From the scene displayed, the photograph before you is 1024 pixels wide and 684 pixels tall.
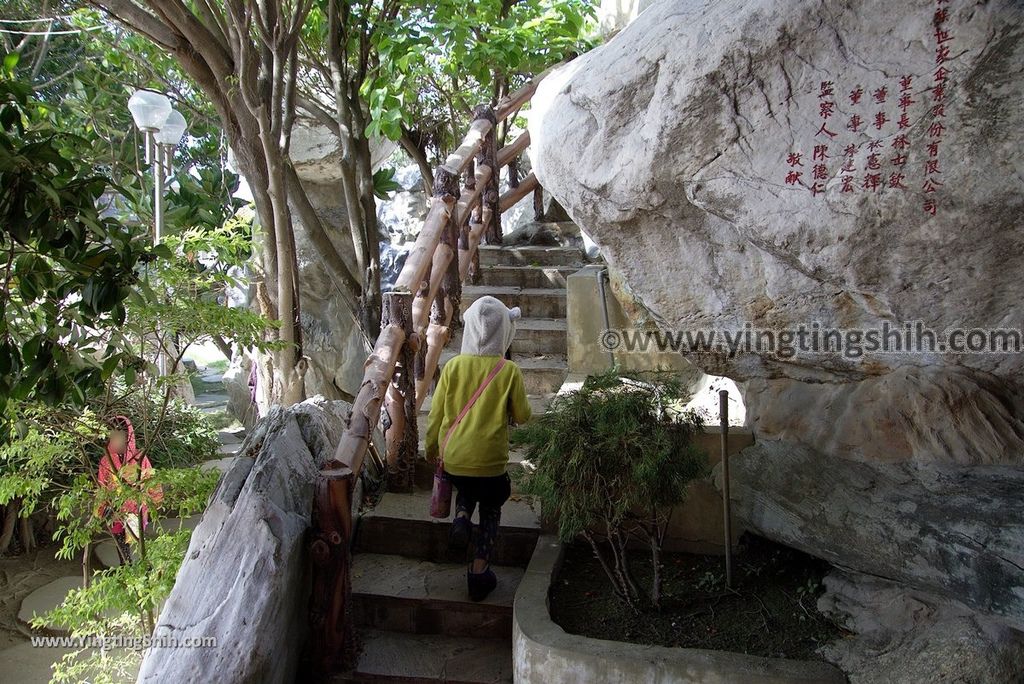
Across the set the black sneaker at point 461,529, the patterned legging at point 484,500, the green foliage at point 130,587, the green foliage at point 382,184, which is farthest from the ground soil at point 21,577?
the green foliage at point 382,184

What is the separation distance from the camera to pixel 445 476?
3.97 metres

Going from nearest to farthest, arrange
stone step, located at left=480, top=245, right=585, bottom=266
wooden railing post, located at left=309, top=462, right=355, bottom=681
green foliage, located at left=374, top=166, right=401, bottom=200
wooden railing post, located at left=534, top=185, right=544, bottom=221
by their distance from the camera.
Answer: wooden railing post, located at left=309, top=462, right=355, bottom=681 < stone step, located at left=480, top=245, right=585, bottom=266 < wooden railing post, located at left=534, top=185, right=544, bottom=221 < green foliage, located at left=374, top=166, right=401, bottom=200

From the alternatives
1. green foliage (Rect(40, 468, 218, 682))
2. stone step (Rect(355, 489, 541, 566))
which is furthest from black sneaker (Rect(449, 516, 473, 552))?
green foliage (Rect(40, 468, 218, 682))

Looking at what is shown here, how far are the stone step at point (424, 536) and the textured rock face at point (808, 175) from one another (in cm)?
154

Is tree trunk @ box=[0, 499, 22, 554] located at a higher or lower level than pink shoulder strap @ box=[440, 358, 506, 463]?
lower

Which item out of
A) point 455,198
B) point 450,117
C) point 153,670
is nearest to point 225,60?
point 455,198

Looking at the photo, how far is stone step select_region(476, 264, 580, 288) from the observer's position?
790 centimetres

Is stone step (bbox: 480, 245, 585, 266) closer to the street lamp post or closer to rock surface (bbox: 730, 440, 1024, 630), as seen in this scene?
the street lamp post

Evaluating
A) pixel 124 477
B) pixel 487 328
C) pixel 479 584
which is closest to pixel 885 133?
pixel 487 328

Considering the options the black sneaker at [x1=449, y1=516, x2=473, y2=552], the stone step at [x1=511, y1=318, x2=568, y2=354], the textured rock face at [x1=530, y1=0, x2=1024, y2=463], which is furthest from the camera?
the stone step at [x1=511, y1=318, x2=568, y2=354]

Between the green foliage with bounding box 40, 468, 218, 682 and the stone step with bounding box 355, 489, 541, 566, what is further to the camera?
the stone step with bounding box 355, 489, 541, 566

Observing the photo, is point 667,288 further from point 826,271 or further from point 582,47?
point 582,47

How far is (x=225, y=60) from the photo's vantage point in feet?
20.4

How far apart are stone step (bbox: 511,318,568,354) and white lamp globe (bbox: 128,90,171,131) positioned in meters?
3.83
